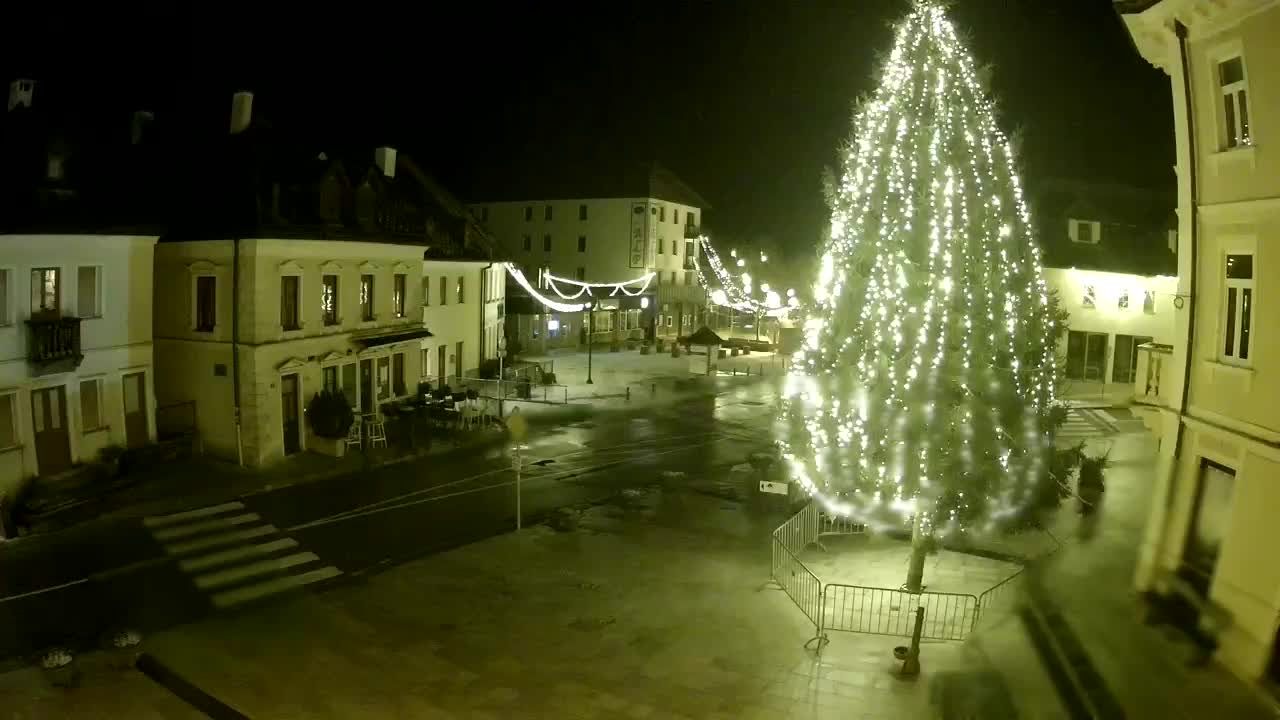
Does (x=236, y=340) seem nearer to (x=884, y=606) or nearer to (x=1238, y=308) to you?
(x=884, y=606)

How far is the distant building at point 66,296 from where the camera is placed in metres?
19.6

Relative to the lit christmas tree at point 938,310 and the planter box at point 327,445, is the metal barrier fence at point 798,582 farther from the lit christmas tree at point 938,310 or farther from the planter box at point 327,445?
the planter box at point 327,445

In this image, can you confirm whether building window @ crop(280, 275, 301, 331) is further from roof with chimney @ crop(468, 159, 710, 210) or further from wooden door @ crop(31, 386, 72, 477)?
roof with chimney @ crop(468, 159, 710, 210)

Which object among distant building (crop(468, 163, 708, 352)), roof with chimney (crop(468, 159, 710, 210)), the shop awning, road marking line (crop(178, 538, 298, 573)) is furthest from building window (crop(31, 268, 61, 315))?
roof with chimney (crop(468, 159, 710, 210))

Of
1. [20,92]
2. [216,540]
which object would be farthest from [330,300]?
[216,540]

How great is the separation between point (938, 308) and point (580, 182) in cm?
5082

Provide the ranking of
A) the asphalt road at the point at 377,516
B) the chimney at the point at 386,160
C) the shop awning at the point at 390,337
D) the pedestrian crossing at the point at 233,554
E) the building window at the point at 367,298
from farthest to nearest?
the chimney at the point at 386,160
the building window at the point at 367,298
the shop awning at the point at 390,337
the pedestrian crossing at the point at 233,554
the asphalt road at the point at 377,516

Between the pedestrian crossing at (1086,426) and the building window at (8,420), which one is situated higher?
the building window at (8,420)

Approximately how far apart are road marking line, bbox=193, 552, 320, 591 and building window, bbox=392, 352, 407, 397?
1393 cm

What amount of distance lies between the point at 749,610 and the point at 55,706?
931cm

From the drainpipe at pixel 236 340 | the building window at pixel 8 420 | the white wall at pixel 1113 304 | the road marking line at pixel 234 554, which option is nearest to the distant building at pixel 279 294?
the drainpipe at pixel 236 340

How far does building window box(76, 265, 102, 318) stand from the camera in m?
21.4

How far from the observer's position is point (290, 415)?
83.2 feet

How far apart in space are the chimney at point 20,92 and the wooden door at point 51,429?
798 cm
